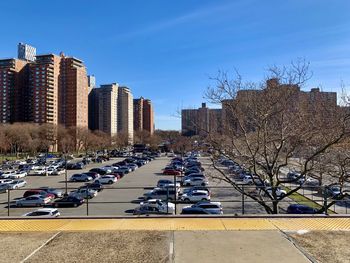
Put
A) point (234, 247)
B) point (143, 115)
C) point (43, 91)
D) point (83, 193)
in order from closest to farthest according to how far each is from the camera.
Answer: point (234, 247)
point (83, 193)
point (43, 91)
point (143, 115)

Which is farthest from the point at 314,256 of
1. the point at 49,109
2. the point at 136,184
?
the point at 49,109

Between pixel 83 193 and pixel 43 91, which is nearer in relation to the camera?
pixel 83 193

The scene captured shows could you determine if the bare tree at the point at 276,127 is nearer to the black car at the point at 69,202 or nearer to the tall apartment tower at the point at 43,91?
the black car at the point at 69,202

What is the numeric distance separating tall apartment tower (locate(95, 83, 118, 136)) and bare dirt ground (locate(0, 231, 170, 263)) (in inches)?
5222

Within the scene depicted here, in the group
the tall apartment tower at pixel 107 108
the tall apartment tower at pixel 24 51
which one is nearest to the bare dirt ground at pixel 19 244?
the tall apartment tower at pixel 107 108

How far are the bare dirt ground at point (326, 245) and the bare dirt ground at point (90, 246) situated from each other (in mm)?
2530

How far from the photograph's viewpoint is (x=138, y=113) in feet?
534

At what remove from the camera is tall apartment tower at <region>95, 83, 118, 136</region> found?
13762 centimetres

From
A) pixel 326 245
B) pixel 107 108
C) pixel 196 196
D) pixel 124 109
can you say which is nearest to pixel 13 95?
pixel 107 108

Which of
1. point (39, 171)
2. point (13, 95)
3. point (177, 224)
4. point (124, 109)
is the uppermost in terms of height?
point (13, 95)

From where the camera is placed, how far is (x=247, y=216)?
27.0 feet

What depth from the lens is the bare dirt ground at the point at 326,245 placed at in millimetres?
5355

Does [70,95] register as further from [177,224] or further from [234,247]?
[234,247]

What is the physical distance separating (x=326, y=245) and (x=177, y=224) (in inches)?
125
